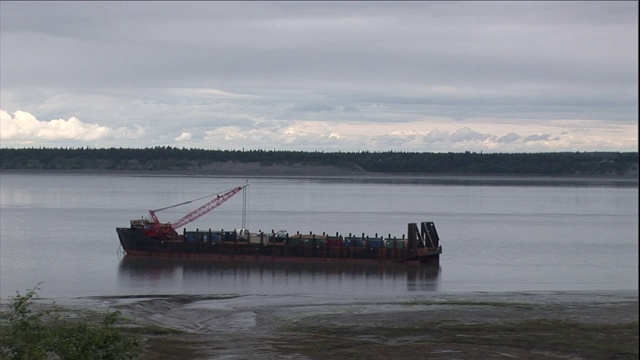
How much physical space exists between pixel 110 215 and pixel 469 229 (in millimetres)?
52699

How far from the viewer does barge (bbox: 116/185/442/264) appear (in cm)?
7219

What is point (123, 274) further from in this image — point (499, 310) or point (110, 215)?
point (110, 215)

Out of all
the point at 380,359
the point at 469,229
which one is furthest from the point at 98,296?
the point at 469,229

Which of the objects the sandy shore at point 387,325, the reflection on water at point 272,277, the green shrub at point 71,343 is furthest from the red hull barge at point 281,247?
the green shrub at point 71,343

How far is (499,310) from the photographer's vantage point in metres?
45.1

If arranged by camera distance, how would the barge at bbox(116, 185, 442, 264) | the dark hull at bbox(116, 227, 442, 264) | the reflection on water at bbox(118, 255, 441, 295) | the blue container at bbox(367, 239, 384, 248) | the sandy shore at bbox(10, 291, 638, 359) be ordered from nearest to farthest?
1. the sandy shore at bbox(10, 291, 638, 359)
2. the reflection on water at bbox(118, 255, 441, 295)
3. the dark hull at bbox(116, 227, 442, 264)
4. the barge at bbox(116, 185, 442, 264)
5. the blue container at bbox(367, 239, 384, 248)

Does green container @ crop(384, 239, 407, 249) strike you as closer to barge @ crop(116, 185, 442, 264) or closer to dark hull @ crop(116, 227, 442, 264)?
barge @ crop(116, 185, 442, 264)

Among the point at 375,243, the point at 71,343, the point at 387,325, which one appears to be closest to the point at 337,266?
the point at 375,243

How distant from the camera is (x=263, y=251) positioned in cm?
7344

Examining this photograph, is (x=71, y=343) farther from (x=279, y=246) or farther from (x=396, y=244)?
(x=396, y=244)

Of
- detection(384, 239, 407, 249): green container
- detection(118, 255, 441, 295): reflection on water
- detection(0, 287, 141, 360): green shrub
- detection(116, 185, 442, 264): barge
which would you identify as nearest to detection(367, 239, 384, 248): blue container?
detection(116, 185, 442, 264): barge

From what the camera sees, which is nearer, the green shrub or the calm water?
the green shrub

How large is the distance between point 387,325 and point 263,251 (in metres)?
33.5

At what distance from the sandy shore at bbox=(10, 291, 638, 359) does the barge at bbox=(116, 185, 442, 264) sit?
17.1 metres
